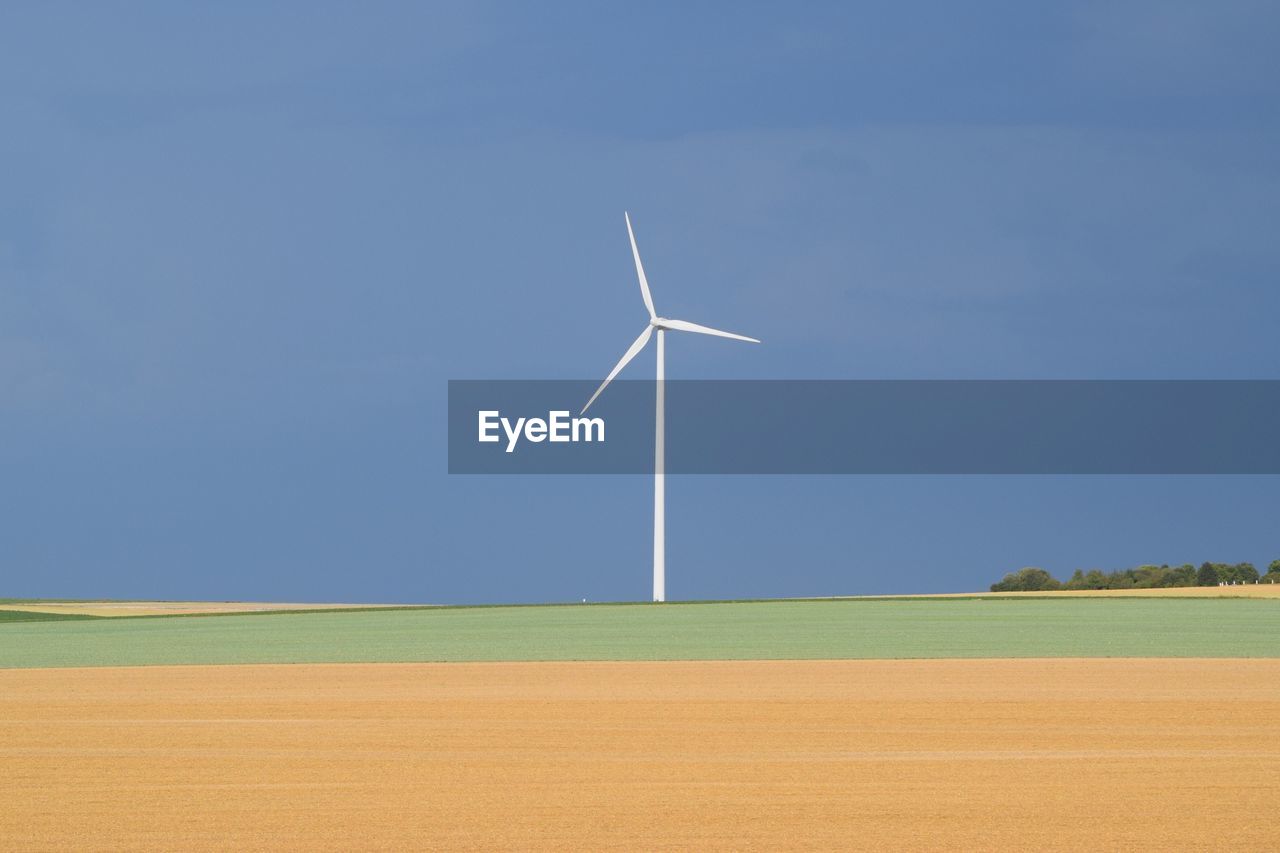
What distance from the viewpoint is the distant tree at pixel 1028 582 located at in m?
111

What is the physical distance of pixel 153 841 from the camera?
15.1 meters

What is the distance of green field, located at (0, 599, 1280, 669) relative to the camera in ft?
137

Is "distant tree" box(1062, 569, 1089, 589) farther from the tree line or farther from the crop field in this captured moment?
the crop field

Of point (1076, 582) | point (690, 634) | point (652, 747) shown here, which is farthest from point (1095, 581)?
point (652, 747)

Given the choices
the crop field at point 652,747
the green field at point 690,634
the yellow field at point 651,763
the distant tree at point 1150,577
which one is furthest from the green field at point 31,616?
the distant tree at point 1150,577

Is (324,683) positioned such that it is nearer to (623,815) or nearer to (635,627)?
(623,815)

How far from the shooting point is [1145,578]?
363ft

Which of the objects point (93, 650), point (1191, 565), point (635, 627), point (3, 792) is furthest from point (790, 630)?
point (1191, 565)

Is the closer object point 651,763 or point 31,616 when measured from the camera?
point 651,763

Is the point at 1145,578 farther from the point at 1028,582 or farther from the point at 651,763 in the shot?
the point at 651,763

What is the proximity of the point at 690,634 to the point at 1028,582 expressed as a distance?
65.4 metres

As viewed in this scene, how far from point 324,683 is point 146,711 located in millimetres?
6050

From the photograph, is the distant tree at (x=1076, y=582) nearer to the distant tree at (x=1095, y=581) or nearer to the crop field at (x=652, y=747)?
the distant tree at (x=1095, y=581)

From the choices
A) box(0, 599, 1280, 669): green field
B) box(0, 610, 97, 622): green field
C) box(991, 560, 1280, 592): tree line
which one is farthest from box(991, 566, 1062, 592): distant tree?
box(0, 610, 97, 622): green field
